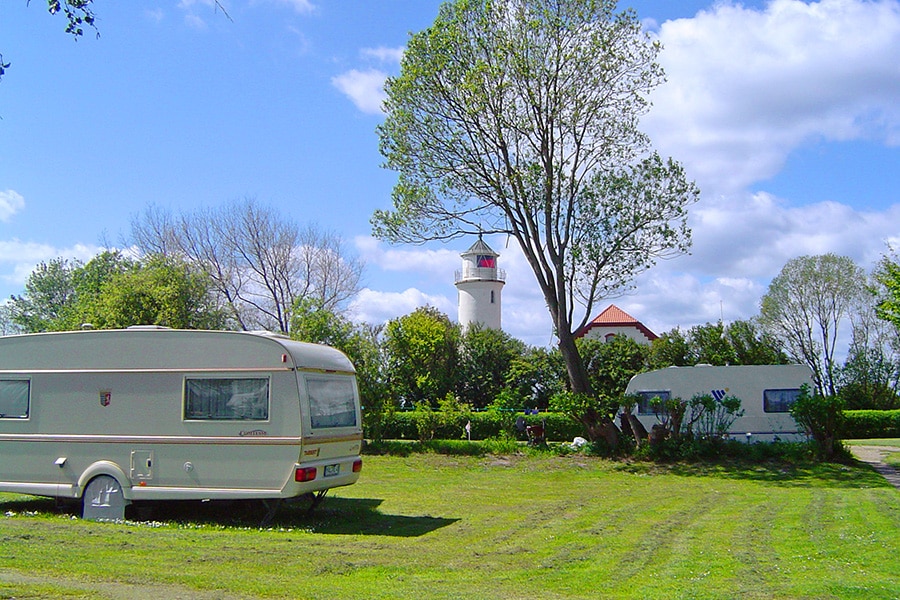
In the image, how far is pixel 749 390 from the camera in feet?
74.7

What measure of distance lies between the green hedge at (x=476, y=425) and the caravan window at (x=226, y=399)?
12864 mm

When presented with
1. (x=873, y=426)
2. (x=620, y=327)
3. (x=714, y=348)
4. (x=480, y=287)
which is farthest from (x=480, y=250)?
(x=873, y=426)

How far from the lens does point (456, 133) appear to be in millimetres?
22391

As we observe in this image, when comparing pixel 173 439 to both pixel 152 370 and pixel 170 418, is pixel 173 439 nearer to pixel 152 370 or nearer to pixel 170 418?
pixel 170 418

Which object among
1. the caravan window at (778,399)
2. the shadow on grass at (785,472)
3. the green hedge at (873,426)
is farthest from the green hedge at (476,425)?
the green hedge at (873,426)

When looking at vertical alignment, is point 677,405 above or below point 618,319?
below

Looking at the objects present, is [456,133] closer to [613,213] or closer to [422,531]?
[613,213]

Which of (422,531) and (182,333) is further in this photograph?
(182,333)

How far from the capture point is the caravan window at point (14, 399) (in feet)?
38.4

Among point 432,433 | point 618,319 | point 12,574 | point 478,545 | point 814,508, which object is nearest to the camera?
point 12,574

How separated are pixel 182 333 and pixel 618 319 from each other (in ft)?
155

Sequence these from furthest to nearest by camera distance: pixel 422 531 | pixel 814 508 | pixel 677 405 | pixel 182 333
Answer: pixel 677 405 → pixel 814 508 → pixel 182 333 → pixel 422 531

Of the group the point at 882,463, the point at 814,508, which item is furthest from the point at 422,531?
the point at 882,463

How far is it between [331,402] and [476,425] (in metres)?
16.9
